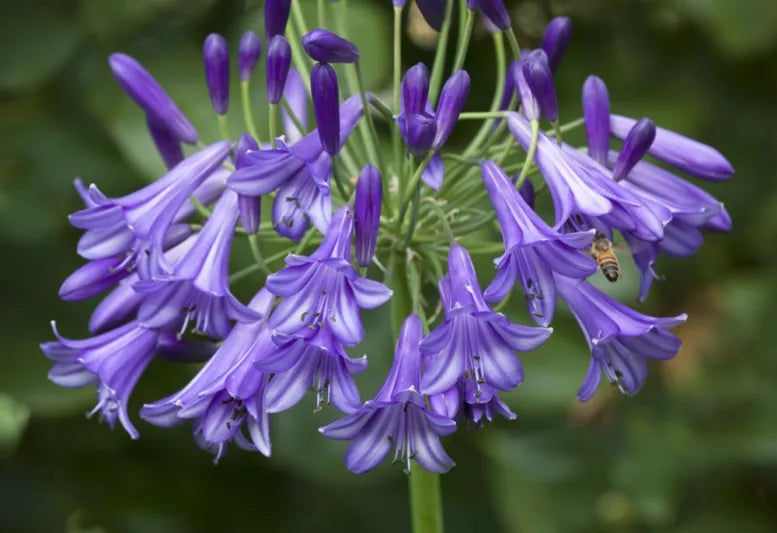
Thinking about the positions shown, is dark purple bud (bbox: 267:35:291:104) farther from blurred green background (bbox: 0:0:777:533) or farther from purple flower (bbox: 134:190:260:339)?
blurred green background (bbox: 0:0:777:533)

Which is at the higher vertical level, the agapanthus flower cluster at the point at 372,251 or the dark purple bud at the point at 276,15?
the dark purple bud at the point at 276,15

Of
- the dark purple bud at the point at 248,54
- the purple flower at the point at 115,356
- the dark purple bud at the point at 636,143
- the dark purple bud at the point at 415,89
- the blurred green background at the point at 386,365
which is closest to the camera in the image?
the dark purple bud at the point at 415,89

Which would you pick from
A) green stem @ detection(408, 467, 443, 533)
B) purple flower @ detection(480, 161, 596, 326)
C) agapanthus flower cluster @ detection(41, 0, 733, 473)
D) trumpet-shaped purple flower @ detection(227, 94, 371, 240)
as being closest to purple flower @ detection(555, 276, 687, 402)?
agapanthus flower cluster @ detection(41, 0, 733, 473)

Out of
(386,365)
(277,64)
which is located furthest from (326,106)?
(386,365)

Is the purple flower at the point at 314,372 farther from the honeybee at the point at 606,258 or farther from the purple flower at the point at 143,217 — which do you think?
the honeybee at the point at 606,258

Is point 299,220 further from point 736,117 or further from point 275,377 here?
point 736,117

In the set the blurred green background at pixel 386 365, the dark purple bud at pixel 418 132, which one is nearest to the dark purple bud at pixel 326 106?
the dark purple bud at pixel 418 132

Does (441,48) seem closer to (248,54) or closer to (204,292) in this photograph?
(248,54)
